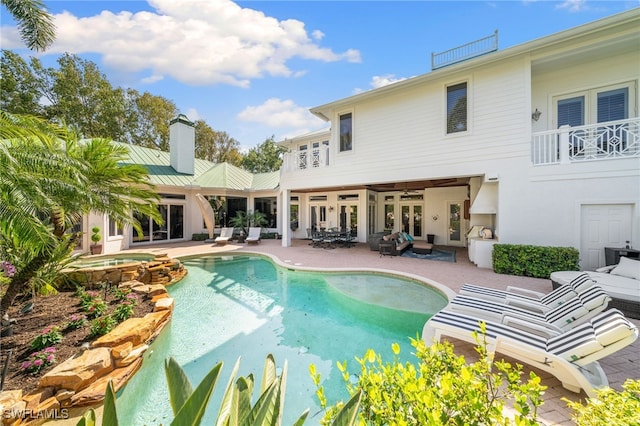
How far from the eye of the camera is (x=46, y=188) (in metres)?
4.02

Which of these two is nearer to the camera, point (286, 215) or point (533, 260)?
point (533, 260)

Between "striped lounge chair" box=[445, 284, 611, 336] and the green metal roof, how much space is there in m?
15.9

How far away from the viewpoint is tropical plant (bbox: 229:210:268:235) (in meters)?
18.1

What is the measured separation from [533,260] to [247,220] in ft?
53.0

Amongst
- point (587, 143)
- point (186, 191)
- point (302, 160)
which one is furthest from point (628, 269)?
point (186, 191)

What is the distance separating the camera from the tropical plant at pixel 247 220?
1811 centimetres

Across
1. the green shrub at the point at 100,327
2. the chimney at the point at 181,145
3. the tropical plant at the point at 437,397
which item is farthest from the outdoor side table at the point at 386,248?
the chimney at the point at 181,145

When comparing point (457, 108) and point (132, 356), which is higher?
point (457, 108)

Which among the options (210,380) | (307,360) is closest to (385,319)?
(307,360)

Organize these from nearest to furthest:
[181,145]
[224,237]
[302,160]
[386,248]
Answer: [386,248]
[302,160]
[224,237]
[181,145]

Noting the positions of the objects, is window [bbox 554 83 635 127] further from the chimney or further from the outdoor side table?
the chimney

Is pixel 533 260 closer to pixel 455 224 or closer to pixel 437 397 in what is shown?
pixel 455 224

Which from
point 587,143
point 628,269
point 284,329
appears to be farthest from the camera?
point 587,143

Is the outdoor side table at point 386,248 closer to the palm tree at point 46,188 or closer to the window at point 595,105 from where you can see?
the window at point 595,105
